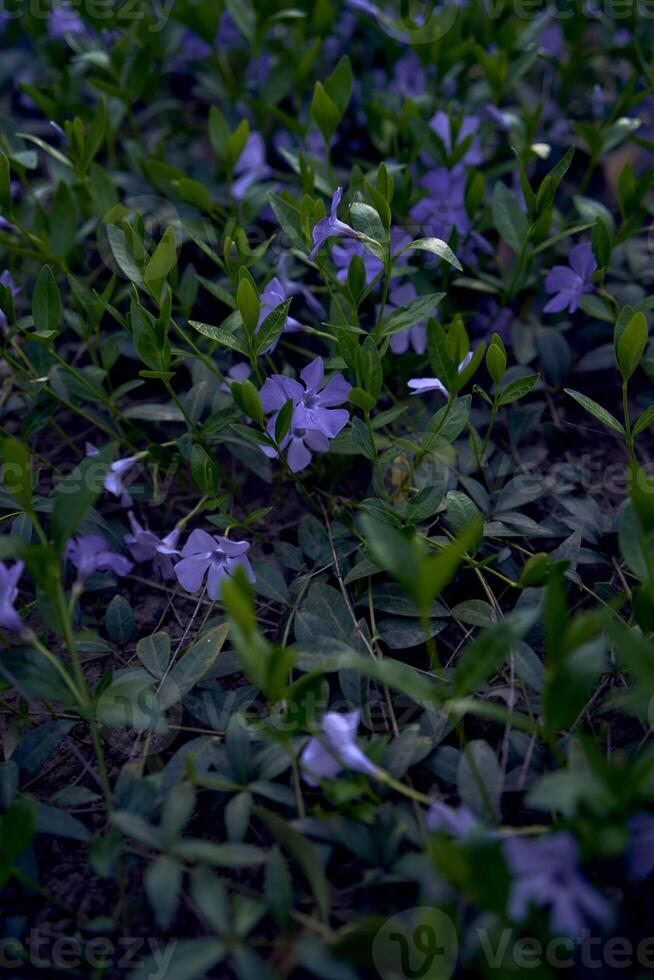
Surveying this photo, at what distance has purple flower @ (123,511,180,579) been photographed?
1.32 meters

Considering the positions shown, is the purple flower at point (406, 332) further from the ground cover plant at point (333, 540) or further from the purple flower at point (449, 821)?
the purple flower at point (449, 821)

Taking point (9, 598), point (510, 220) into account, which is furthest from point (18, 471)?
point (510, 220)

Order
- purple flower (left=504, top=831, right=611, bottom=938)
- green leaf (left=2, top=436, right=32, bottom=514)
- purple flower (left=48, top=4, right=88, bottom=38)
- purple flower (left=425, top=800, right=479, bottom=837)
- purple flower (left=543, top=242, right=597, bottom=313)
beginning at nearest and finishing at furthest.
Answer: purple flower (left=504, top=831, right=611, bottom=938), purple flower (left=425, top=800, right=479, bottom=837), green leaf (left=2, top=436, right=32, bottom=514), purple flower (left=543, top=242, right=597, bottom=313), purple flower (left=48, top=4, right=88, bottom=38)

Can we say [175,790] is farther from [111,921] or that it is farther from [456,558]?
[456,558]

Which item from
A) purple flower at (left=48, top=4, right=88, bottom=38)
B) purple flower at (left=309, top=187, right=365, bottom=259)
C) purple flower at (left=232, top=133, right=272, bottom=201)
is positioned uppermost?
purple flower at (left=48, top=4, right=88, bottom=38)

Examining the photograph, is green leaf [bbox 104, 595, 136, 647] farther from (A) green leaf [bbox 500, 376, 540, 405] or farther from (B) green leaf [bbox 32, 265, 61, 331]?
(A) green leaf [bbox 500, 376, 540, 405]

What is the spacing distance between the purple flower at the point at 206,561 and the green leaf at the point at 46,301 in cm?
41

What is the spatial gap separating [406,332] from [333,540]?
44cm

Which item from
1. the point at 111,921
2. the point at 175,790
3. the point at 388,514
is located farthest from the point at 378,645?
the point at 111,921

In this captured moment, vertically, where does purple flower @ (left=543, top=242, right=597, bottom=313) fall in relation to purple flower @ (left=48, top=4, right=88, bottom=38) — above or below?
below

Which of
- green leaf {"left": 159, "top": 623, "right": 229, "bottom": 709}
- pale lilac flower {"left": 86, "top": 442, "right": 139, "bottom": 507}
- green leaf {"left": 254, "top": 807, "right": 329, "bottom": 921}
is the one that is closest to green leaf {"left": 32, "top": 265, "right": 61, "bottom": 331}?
pale lilac flower {"left": 86, "top": 442, "right": 139, "bottom": 507}

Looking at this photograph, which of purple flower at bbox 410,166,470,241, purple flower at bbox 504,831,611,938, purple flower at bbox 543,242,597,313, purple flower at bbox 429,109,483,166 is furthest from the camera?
purple flower at bbox 429,109,483,166

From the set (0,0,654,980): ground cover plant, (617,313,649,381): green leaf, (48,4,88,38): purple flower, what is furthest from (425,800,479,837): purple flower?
(48,4,88,38): purple flower

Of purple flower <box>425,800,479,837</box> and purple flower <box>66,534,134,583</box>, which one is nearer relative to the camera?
purple flower <box>425,800,479,837</box>
